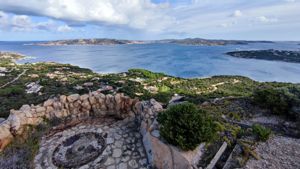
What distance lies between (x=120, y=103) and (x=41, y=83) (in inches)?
986

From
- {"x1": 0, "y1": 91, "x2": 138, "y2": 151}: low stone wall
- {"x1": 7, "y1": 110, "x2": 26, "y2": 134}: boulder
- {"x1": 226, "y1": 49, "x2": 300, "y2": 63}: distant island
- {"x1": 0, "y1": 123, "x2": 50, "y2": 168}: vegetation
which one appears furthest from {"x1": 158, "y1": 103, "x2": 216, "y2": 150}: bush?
{"x1": 226, "y1": 49, "x2": 300, "y2": 63}: distant island

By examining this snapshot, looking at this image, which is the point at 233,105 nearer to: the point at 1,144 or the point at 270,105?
the point at 270,105

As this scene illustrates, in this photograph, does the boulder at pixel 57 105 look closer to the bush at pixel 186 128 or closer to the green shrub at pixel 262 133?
the bush at pixel 186 128

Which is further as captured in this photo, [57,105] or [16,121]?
[57,105]

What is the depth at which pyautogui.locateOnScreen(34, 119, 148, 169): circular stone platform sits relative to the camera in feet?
15.5

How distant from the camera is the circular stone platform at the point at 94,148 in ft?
15.5

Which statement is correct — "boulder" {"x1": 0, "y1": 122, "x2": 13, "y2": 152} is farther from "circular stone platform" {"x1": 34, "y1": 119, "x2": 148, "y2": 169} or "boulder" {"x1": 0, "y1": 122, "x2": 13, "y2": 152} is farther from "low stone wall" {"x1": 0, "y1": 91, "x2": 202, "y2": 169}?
"circular stone platform" {"x1": 34, "y1": 119, "x2": 148, "y2": 169}

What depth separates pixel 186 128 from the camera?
4.25 meters

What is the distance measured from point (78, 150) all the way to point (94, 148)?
1.28 feet

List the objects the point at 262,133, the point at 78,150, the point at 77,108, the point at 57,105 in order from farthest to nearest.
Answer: the point at 77,108 → the point at 57,105 → the point at 78,150 → the point at 262,133

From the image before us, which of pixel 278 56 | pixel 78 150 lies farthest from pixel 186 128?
pixel 278 56

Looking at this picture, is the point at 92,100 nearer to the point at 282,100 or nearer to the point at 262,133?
the point at 262,133

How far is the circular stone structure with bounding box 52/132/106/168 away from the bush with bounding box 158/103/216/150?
1870 mm

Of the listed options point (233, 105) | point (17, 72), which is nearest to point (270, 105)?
point (233, 105)
